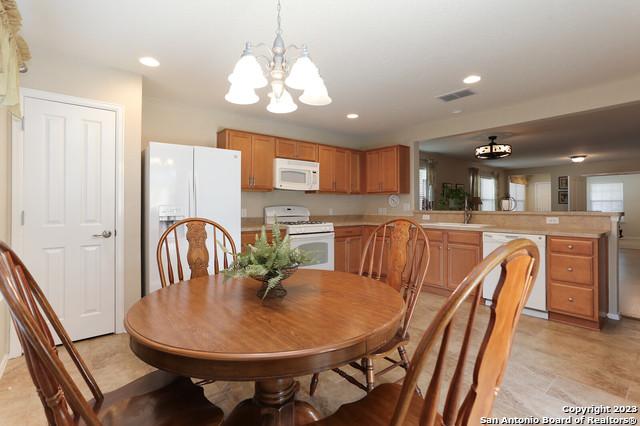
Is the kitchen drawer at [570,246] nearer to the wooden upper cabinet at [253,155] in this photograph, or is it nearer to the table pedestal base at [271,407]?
the table pedestal base at [271,407]

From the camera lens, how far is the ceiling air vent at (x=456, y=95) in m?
3.35

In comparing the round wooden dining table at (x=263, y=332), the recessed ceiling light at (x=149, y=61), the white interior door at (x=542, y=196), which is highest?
the recessed ceiling light at (x=149, y=61)

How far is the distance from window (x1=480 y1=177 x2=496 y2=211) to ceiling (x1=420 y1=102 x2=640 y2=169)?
0.80 m

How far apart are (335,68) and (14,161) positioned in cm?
264

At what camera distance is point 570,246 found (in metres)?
3.03

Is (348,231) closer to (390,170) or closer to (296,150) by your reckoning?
(390,170)

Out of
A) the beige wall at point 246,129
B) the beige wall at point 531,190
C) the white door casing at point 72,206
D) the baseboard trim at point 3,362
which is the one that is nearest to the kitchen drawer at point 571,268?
the beige wall at point 246,129

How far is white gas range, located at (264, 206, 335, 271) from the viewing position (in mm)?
4045

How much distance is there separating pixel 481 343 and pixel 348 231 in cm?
417

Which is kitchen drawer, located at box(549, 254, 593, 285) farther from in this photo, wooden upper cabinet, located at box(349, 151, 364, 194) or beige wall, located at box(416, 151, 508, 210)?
beige wall, located at box(416, 151, 508, 210)

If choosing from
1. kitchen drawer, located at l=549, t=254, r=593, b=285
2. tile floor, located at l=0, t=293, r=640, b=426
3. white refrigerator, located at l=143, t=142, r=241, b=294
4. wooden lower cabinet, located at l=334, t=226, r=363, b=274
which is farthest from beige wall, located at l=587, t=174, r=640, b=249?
white refrigerator, located at l=143, t=142, r=241, b=294

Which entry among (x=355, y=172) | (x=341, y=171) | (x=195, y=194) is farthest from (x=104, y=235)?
(x=355, y=172)

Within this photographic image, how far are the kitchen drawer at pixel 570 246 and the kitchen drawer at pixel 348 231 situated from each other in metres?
2.45

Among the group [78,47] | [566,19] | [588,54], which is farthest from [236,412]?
[588,54]
